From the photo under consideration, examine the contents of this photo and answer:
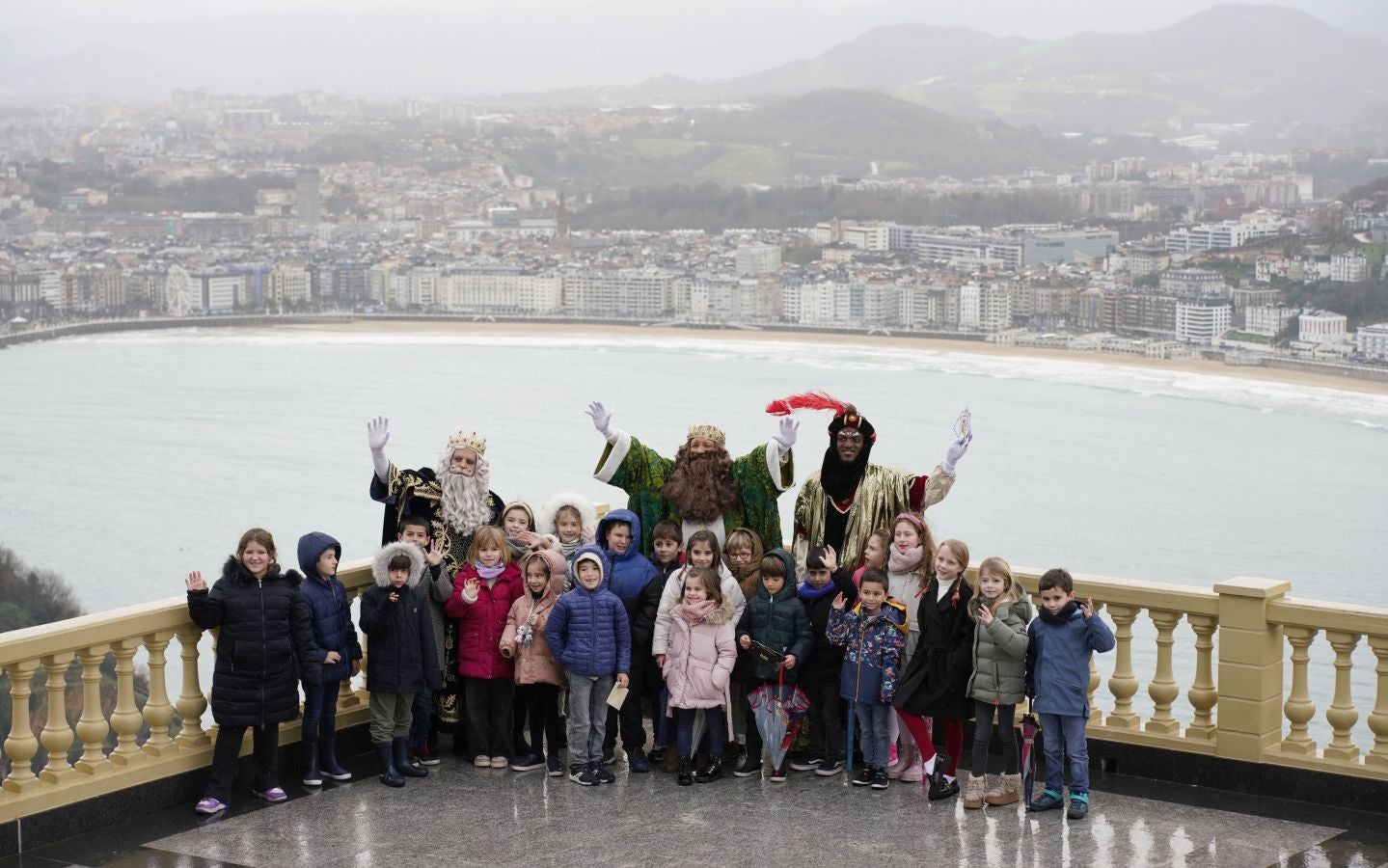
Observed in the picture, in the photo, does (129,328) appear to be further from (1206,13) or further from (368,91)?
(1206,13)

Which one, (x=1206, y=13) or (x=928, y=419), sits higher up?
(x=1206, y=13)

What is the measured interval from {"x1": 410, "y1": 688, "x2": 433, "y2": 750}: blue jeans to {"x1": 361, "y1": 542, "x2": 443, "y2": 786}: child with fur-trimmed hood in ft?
0.28

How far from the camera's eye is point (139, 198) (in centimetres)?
10156

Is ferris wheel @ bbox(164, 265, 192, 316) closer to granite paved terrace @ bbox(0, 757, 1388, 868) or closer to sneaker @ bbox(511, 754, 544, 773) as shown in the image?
sneaker @ bbox(511, 754, 544, 773)

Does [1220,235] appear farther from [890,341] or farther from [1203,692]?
[1203,692]

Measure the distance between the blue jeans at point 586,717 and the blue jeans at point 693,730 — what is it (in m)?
0.24

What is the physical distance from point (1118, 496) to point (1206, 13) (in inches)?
2778

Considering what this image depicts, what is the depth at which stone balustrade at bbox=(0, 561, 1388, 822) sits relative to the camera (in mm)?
4961

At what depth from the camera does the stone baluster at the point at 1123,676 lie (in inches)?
218

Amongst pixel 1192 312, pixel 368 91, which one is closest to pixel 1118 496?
pixel 1192 312

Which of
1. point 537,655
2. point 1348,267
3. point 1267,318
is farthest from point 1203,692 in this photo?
point 1348,267

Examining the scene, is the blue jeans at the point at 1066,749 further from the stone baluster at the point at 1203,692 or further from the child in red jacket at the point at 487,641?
the child in red jacket at the point at 487,641

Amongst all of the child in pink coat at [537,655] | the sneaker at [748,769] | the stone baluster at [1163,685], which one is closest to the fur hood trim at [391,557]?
the child in pink coat at [537,655]

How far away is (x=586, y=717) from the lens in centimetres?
555
